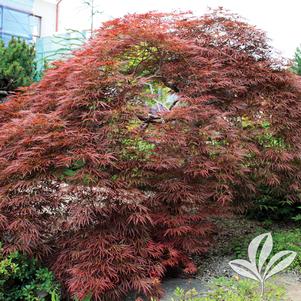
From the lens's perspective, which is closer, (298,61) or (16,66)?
(298,61)

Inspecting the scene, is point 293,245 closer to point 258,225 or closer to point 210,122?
point 258,225

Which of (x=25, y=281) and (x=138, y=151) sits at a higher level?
(x=138, y=151)

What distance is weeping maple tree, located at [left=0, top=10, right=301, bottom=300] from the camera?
2422 mm

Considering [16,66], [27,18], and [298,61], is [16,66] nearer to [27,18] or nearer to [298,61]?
[298,61]

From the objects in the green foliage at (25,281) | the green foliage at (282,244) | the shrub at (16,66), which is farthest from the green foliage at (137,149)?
the shrub at (16,66)

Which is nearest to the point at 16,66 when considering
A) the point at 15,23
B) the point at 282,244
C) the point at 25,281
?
the point at 25,281

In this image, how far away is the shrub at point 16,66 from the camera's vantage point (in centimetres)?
630

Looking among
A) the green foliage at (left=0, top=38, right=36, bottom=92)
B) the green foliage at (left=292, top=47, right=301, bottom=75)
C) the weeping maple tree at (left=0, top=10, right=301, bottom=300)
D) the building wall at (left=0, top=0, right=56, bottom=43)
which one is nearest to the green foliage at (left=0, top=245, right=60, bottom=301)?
the weeping maple tree at (left=0, top=10, right=301, bottom=300)

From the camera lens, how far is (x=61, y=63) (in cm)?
319

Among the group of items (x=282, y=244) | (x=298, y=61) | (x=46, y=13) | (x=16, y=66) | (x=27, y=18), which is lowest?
(x=282, y=244)

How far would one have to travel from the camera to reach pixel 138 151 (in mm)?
2646

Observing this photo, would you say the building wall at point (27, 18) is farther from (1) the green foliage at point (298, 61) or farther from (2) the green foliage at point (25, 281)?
(2) the green foliage at point (25, 281)

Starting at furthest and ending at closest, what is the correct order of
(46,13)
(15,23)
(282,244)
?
(46,13) < (15,23) < (282,244)

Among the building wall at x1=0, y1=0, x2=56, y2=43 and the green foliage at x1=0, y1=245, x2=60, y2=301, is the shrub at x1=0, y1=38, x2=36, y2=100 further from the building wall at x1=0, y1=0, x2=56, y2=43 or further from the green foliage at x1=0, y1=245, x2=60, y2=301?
the building wall at x1=0, y1=0, x2=56, y2=43
